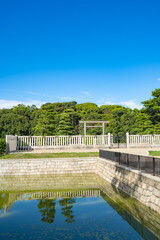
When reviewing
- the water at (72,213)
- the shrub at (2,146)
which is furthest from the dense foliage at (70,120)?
the water at (72,213)

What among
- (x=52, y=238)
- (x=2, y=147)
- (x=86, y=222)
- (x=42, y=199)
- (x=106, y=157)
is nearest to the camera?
(x=52, y=238)

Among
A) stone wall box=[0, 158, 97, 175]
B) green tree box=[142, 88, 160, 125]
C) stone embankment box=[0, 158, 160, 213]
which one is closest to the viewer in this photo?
stone embankment box=[0, 158, 160, 213]

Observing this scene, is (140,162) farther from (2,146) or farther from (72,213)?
(2,146)

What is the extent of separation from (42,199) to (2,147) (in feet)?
26.4

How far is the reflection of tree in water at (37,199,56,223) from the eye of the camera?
731 centimetres

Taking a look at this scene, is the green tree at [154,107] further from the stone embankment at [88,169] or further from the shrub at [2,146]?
the shrub at [2,146]

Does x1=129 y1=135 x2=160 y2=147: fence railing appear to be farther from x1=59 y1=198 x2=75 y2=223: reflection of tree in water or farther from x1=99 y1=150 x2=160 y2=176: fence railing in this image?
x1=59 y1=198 x2=75 y2=223: reflection of tree in water

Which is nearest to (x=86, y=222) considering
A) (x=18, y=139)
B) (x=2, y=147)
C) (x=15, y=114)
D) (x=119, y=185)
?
(x=119, y=185)

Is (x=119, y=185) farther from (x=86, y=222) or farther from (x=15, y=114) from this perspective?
(x=15, y=114)

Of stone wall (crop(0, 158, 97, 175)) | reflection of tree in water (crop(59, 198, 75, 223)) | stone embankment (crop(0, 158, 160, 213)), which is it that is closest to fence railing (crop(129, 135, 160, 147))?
stone embankment (crop(0, 158, 160, 213))

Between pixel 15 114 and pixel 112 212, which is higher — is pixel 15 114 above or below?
above

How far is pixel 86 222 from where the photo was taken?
6902 millimetres

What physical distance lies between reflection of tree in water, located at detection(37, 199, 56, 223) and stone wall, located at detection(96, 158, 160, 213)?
2.97 meters

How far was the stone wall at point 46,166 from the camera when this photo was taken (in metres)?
14.6
